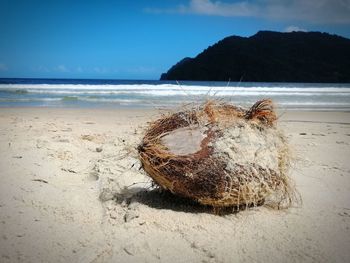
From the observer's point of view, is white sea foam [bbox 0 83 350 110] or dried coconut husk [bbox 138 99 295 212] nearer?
dried coconut husk [bbox 138 99 295 212]

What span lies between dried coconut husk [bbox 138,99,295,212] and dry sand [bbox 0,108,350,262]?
209mm

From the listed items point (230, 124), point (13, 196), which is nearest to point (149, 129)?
point (230, 124)

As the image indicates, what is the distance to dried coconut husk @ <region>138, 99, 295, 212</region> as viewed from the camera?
276 centimetres

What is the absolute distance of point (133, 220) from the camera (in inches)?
110

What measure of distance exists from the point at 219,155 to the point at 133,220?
843mm

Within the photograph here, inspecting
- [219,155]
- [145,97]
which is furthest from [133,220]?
[145,97]

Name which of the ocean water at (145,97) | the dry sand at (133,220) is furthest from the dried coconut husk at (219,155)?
the ocean water at (145,97)

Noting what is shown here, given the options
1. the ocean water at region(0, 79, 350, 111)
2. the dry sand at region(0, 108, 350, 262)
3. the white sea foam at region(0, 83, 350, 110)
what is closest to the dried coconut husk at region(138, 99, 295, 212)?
the dry sand at region(0, 108, 350, 262)

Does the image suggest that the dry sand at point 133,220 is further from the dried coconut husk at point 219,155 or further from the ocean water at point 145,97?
the ocean water at point 145,97

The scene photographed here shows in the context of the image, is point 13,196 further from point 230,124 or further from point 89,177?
point 230,124

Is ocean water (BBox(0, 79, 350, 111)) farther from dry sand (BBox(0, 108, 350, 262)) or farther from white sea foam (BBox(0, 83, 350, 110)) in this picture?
dry sand (BBox(0, 108, 350, 262))

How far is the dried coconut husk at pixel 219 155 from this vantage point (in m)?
2.76

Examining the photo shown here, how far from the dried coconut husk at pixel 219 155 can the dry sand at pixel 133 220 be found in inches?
8.2

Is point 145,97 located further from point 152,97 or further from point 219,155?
point 219,155
